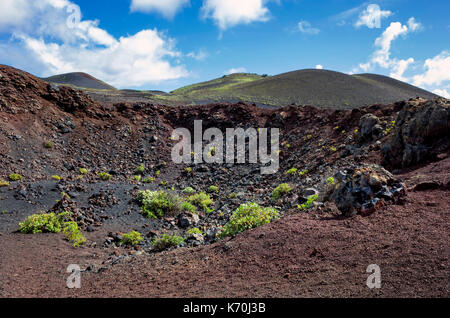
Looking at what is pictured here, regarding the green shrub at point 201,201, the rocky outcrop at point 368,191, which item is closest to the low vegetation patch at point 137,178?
the green shrub at point 201,201

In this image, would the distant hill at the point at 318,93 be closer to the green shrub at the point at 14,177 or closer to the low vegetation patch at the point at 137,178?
the low vegetation patch at the point at 137,178

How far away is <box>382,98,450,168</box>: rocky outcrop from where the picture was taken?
334 inches

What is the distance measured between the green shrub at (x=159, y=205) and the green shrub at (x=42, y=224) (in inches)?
126

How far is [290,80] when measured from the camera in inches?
2943

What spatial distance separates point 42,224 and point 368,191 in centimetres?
912

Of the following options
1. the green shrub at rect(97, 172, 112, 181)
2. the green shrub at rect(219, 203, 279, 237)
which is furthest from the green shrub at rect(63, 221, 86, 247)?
the green shrub at rect(97, 172, 112, 181)

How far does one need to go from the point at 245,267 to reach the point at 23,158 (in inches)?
557

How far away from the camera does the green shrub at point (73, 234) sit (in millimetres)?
8461

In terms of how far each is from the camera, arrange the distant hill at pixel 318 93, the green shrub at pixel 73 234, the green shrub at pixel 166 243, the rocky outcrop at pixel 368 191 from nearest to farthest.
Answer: the rocky outcrop at pixel 368 191 → the green shrub at pixel 166 243 → the green shrub at pixel 73 234 → the distant hill at pixel 318 93

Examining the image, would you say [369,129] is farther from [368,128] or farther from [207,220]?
[207,220]

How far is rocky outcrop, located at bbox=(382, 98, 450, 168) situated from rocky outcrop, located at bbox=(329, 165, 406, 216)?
351cm

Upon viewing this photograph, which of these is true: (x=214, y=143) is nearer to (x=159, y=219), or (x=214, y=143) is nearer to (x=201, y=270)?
(x=159, y=219)
